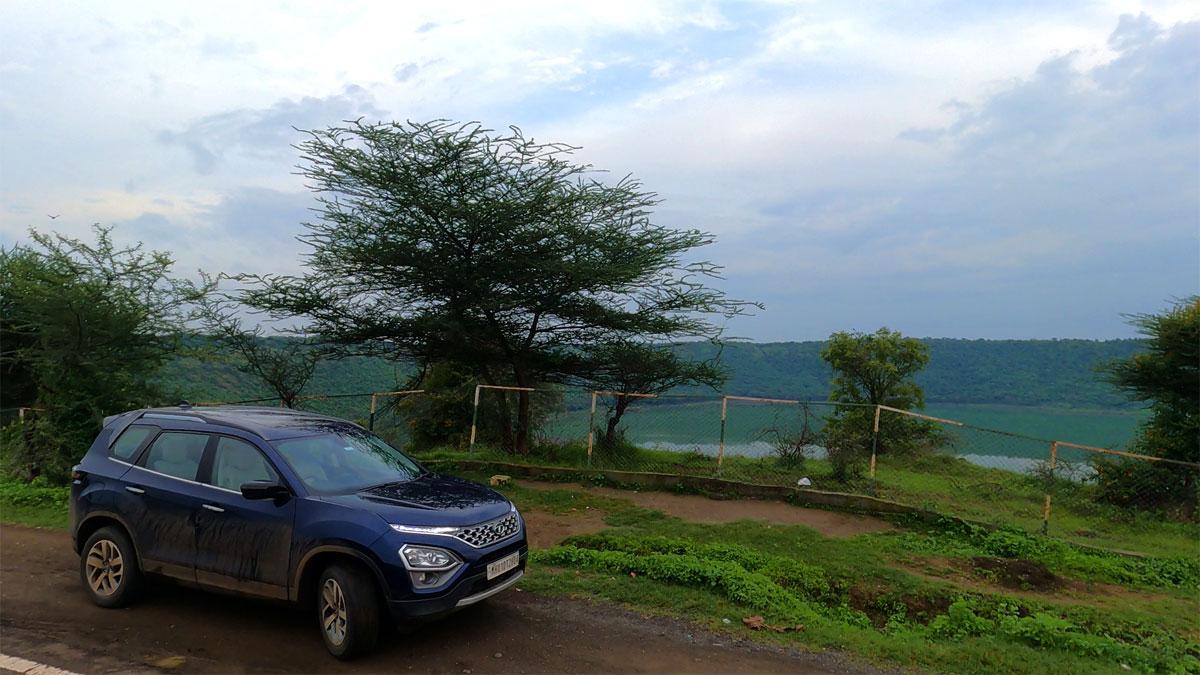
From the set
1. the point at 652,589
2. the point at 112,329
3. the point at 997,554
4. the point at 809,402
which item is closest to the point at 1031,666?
the point at 652,589

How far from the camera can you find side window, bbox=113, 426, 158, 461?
6414 millimetres

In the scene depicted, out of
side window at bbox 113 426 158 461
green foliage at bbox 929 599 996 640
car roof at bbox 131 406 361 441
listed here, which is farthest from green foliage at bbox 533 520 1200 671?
side window at bbox 113 426 158 461

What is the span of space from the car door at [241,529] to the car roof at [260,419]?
0.67 feet

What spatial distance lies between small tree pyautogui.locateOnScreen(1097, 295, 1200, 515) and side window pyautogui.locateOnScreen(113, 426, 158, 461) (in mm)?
14879

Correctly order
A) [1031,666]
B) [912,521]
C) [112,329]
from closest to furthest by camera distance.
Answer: [1031,666] → [912,521] → [112,329]

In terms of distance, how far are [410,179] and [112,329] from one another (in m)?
5.65

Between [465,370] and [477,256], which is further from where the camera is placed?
[465,370]

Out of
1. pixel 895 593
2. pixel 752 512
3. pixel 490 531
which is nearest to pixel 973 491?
pixel 752 512

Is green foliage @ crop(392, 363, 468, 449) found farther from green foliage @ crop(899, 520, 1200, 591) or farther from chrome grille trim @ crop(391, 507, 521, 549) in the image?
chrome grille trim @ crop(391, 507, 521, 549)

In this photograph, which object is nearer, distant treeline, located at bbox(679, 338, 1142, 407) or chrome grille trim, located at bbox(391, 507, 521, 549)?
chrome grille trim, located at bbox(391, 507, 521, 549)

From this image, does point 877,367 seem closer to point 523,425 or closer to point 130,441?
point 523,425

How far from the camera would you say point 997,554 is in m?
9.10

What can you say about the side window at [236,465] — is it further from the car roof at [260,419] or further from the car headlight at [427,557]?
the car headlight at [427,557]

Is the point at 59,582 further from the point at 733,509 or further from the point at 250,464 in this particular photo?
the point at 733,509
